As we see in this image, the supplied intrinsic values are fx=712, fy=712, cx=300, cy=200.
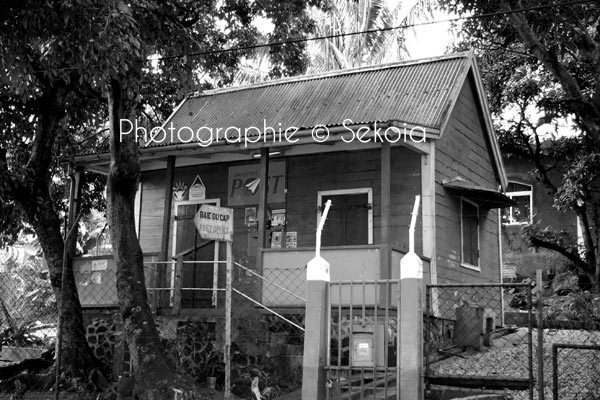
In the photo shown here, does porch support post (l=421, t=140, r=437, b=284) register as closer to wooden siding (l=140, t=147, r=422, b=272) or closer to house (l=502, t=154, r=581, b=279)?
wooden siding (l=140, t=147, r=422, b=272)

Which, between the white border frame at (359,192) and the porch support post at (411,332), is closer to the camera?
the porch support post at (411,332)

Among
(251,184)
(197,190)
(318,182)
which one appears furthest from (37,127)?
(318,182)

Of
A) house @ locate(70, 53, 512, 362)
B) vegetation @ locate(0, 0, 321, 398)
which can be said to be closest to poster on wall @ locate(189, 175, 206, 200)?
house @ locate(70, 53, 512, 362)

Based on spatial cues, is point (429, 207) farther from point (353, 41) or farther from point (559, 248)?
point (353, 41)

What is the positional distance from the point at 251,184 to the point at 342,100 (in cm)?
254

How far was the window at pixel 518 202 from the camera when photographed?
22.7m

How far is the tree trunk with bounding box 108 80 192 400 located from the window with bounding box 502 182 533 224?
599 inches

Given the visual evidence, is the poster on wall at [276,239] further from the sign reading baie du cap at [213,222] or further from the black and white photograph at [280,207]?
the sign reading baie du cap at [213,222]

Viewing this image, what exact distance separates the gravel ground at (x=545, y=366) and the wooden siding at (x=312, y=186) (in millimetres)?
2429

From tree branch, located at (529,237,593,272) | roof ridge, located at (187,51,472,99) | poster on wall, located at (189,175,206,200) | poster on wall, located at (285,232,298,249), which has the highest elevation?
roof ridge, located at (187,51,472,99)

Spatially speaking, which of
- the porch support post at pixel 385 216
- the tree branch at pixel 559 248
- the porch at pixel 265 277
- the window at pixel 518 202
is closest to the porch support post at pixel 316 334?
the porch at pixel 265 277

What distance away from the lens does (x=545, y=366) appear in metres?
10.6

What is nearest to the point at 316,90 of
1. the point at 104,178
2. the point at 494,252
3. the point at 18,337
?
the point at 494,252

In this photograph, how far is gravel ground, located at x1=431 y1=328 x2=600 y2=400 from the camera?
8795 millimetres
